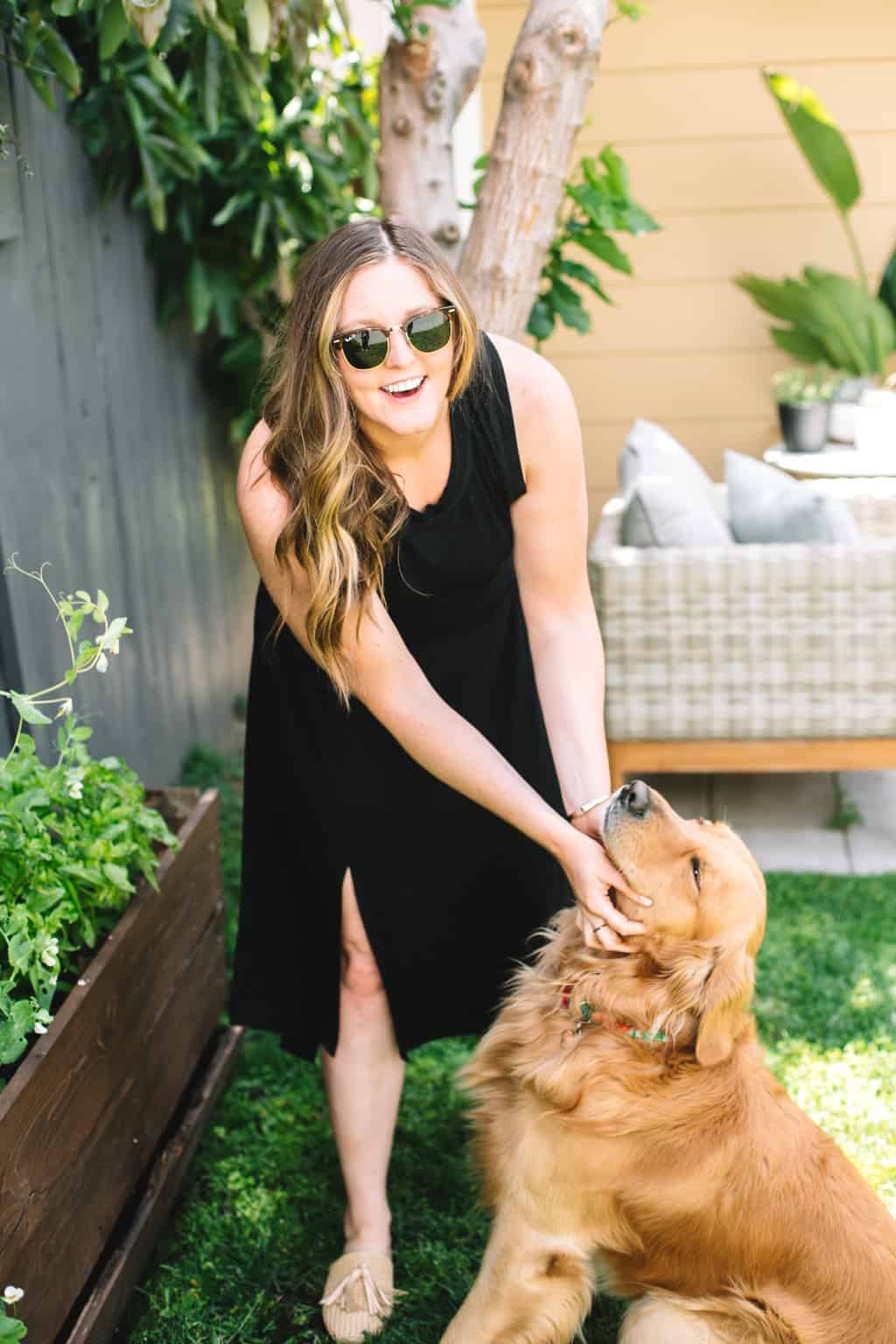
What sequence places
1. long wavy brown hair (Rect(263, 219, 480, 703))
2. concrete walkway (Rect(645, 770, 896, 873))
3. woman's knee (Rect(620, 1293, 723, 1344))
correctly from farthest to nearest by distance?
concrete walkway (Rect(645, 770, 896, 873)) → long wavy brown hair (Rect(263, 219, 480, 703)) → woman's knee (Rect(620, 1293, 723, 1344))

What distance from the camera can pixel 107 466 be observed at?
3762 millimetres

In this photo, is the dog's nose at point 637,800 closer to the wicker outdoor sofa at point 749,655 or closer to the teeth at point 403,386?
the teeth at point 403,386

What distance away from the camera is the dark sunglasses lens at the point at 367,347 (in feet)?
6.45

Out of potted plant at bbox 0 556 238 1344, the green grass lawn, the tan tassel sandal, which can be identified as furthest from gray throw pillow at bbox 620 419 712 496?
the tan tassel sandal

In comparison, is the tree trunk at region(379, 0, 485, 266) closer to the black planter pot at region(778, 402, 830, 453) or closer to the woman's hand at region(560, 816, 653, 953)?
the woman's hand at region(560, 816, 653, 953)

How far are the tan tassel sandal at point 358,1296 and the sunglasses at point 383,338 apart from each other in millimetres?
1632

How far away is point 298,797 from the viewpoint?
7.51 ft

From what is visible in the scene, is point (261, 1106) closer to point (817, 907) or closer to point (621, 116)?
point (817, 907)

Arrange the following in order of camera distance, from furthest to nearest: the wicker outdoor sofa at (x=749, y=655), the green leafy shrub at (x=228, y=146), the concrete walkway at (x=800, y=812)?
the concrete walkway at (x=800, y=812)
the wicker outdoor sofa at (x=749, y=655)
the green leafy shrub at (x=228, y=146)

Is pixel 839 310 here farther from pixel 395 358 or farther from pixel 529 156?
pixel 395 358

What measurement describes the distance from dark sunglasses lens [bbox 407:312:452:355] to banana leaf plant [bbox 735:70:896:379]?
12.5 ft

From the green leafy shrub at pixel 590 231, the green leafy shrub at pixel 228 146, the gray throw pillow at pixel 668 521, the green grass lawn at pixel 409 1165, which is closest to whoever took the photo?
the green grass lawn at pixel 409 1165

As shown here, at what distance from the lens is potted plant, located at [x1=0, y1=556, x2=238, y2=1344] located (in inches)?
74.1

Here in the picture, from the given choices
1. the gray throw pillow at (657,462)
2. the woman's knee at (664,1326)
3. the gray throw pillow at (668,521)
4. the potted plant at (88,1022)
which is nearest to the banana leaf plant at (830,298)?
the gray throw pillow at (657,462)
